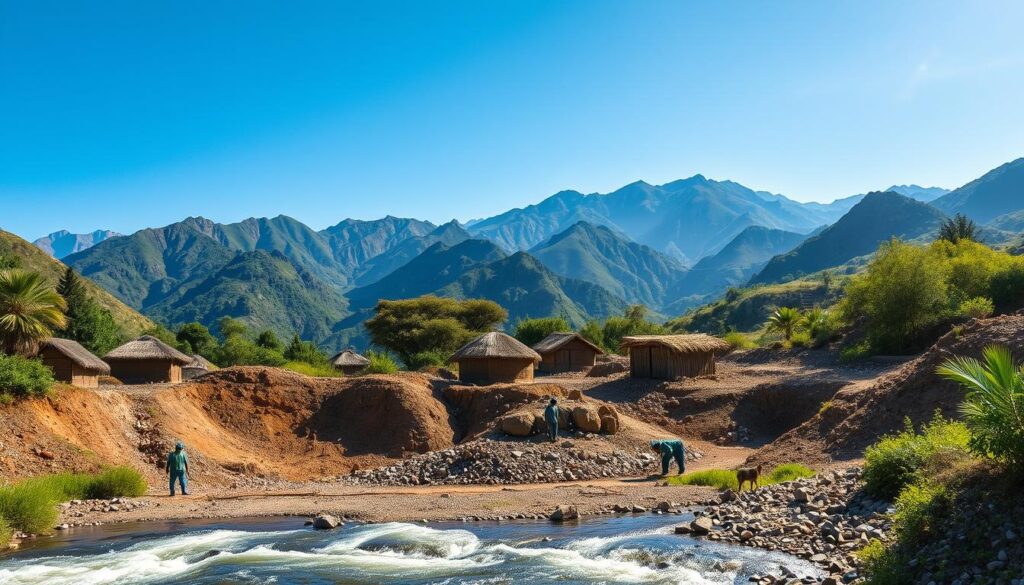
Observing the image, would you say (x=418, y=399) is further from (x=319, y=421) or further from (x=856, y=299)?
(x=856, y=299)

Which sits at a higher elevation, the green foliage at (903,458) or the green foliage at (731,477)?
the green foliage at (903,458)

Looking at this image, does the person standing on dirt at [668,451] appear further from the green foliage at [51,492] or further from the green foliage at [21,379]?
the green foliage at [21,379]

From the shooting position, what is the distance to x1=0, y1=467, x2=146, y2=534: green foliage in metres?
14.5

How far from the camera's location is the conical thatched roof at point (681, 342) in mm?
32656

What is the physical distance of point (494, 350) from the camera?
33.2 meters

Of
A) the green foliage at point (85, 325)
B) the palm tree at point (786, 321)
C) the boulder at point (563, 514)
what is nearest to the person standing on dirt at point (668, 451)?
the boulder at point (563, 514)

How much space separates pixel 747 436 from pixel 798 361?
11273 mm

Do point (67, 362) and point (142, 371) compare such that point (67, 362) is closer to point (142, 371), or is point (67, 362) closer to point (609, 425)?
point (142, 371)

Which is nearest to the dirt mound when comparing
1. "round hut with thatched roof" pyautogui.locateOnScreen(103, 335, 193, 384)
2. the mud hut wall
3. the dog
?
the dog

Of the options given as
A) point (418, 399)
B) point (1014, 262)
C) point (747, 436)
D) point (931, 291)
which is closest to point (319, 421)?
point (418, 399)

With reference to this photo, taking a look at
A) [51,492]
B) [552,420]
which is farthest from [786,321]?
[51,492]

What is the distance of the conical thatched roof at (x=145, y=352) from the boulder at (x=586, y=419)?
71.7 ft

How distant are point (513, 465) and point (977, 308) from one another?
21.9 metres

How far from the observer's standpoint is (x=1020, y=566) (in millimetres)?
7617
